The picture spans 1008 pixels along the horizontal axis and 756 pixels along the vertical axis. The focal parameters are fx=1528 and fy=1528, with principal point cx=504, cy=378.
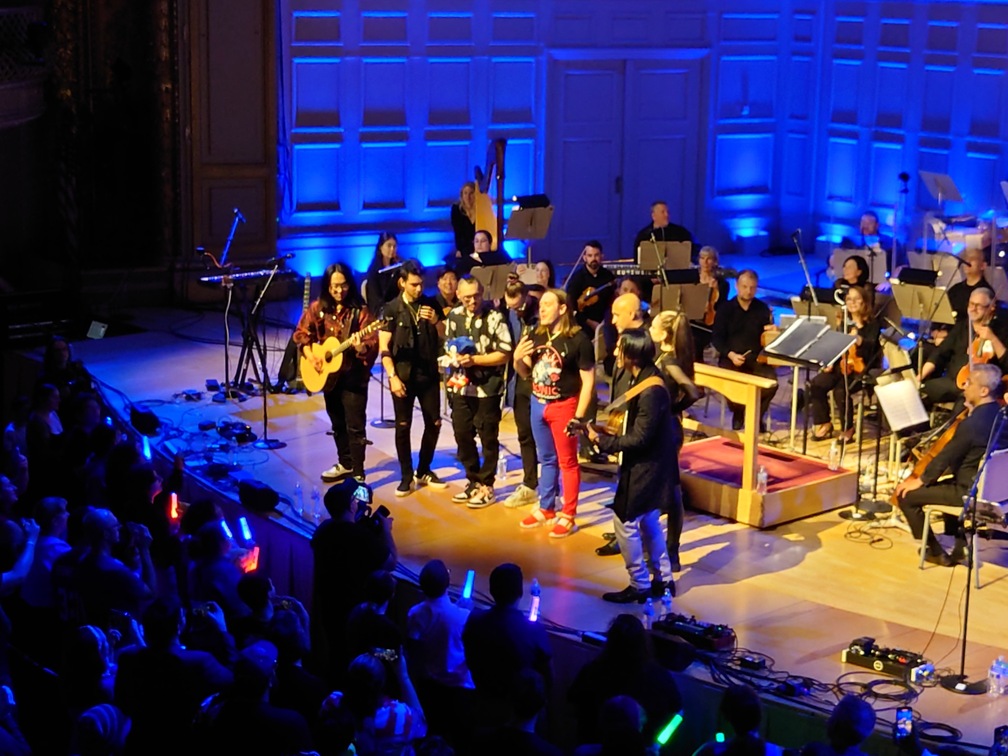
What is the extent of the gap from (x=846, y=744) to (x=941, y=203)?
1192 centimetres

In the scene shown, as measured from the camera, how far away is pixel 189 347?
547 inches

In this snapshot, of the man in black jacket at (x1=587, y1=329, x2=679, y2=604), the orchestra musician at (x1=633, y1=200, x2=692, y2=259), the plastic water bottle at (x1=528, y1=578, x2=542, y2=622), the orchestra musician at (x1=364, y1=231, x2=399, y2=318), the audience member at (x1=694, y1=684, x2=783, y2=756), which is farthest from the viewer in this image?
the orchestra musician at (x1=633, y1=200, x2=692, y2=259)

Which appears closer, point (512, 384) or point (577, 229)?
point (512, 384)

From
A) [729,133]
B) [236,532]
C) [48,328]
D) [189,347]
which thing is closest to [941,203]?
[729,133]

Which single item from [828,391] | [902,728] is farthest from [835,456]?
[902,728]

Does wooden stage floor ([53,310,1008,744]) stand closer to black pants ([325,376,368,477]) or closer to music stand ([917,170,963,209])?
black pants ([325,376,368,477])

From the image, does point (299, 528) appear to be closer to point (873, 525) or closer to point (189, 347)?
point (873, 525)

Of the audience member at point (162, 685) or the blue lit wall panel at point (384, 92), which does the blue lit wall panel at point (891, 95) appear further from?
the audience member at point (162, 685)

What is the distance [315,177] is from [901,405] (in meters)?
8.29

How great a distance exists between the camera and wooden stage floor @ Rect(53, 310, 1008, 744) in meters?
7.76

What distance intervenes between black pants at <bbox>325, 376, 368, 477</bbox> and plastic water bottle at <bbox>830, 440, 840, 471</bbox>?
3130mm

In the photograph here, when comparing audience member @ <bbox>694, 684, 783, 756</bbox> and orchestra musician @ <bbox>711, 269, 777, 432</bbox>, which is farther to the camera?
orchestra musician @ <bbox>711, 269, 777, 432</bbox>

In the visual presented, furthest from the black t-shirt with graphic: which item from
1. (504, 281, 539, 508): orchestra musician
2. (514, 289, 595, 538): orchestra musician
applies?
(504, 281, 539, 508): orchestra musician

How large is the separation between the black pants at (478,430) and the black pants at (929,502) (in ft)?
8.48
